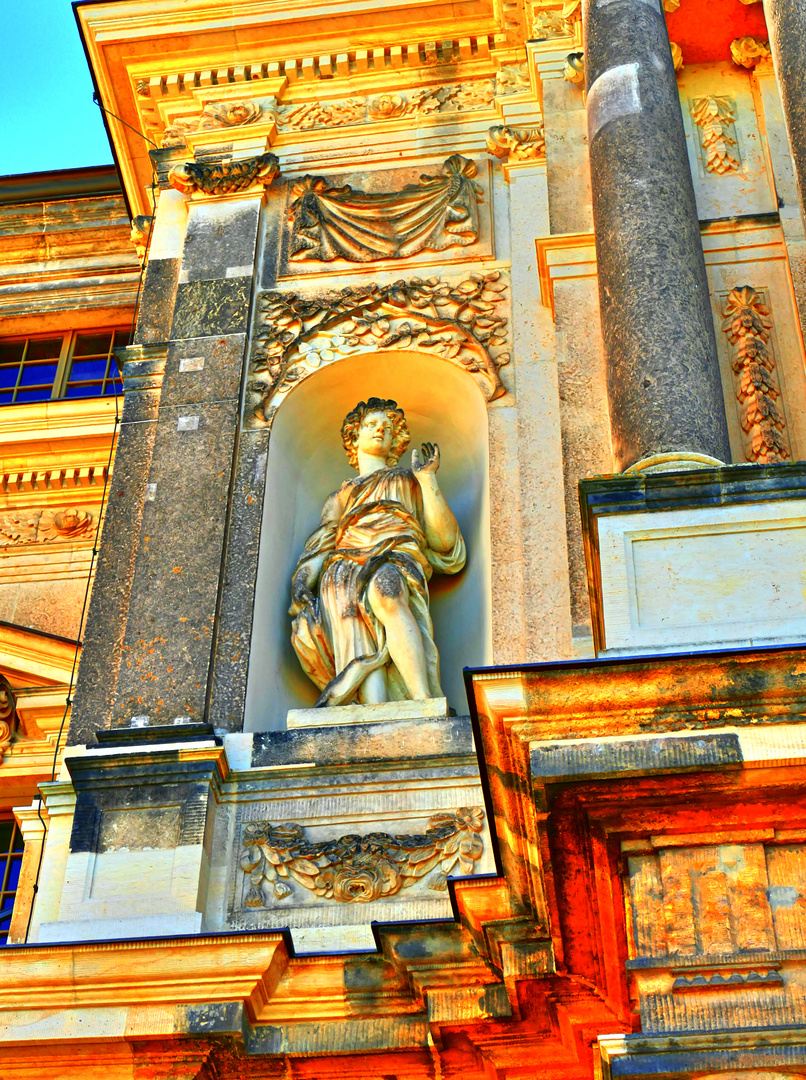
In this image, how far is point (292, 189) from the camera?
38.8ft

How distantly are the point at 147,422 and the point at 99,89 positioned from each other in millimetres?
3521

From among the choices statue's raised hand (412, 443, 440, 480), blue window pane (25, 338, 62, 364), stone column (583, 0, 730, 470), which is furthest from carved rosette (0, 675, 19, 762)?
stone column (583, 0, 730, 470)

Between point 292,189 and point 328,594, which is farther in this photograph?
point 292,189

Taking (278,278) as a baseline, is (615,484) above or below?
below

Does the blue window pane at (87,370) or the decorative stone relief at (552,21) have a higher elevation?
the decorative stone relief at (552,21)

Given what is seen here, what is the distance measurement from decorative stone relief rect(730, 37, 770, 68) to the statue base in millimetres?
5023

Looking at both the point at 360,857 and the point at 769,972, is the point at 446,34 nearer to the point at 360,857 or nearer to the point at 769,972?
the point at 360,857

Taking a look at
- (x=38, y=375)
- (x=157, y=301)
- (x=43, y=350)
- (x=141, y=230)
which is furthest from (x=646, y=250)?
(x=43, y=350)

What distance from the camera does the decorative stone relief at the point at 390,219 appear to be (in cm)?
1130

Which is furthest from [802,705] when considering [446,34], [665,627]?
[446,34]

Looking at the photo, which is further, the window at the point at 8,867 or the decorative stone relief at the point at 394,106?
the decorative stone relief at the point at 394,106

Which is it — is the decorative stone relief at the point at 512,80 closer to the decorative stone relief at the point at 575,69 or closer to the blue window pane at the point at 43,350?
the decorative stone relief at the point at 575,69

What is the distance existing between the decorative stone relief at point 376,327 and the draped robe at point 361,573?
0.88 m

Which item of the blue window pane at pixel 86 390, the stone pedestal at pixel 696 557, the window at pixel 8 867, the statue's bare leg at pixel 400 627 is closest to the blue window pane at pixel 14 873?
the window at pixel 8 867
